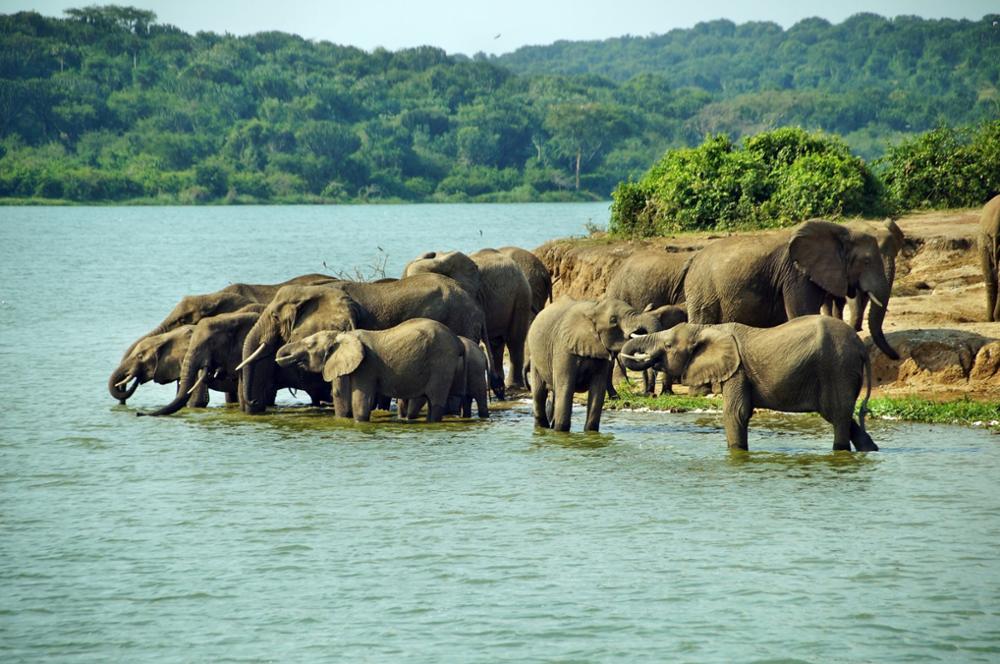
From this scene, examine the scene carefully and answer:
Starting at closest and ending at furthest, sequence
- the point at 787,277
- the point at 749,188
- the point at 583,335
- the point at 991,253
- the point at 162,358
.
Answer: the point at 583,335 → the point at 787,277 → the point at 162,358 → the point at 991,253 → the point at 749,188

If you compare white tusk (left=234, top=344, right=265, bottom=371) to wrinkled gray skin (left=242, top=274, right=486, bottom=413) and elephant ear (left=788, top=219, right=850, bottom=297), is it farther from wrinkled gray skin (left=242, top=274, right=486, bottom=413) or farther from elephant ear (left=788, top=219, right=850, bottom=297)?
elephant ear (left=788, top=219, right=850, bottom=297)

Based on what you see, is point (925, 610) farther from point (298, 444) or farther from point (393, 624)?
point (298, 444)

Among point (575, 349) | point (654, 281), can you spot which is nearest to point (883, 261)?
point (654, 281)

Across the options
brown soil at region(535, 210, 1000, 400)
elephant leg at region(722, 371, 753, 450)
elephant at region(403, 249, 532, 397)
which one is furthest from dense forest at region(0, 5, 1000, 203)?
elephant leg at region(722, 371, 753, 450)

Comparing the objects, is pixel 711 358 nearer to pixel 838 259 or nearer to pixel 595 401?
pixel 595 401

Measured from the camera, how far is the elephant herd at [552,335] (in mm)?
14242

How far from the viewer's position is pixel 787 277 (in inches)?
699

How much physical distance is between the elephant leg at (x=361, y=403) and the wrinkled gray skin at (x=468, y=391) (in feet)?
2.18

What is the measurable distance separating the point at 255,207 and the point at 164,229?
44.2 metres

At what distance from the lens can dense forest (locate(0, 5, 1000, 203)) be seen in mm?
121500

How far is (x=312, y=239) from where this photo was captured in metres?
78.0

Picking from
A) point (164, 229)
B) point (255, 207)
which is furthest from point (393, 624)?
point (255, 207)

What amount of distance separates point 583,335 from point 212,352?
5.21 metres

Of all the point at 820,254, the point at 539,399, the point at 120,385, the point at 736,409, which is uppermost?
the point at 820,254
